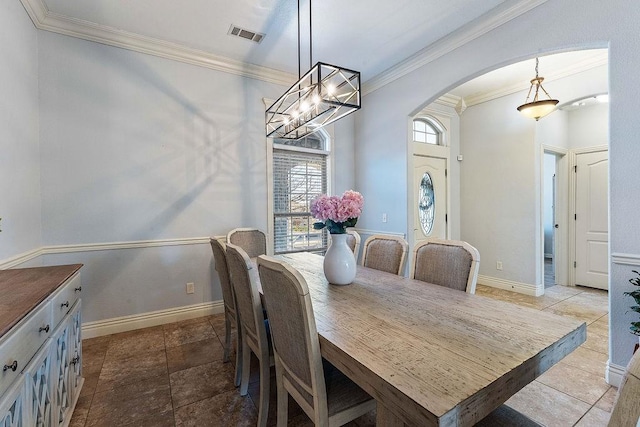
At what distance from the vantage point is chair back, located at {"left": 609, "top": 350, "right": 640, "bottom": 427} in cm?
56

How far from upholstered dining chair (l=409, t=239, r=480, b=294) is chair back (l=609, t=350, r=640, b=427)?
43.8 inches

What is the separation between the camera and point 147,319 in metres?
3.00

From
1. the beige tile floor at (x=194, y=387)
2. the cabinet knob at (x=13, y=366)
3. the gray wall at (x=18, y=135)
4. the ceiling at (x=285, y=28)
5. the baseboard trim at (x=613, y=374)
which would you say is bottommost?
the beige tile floor at (x=194, y=387)

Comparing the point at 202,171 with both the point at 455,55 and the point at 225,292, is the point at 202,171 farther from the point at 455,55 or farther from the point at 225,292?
the point at 455,55

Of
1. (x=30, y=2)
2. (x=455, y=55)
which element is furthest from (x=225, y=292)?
(x=455, y=55)

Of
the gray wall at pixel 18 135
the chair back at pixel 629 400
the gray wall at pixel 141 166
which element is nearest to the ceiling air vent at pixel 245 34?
the gray wall at pixel 141 166

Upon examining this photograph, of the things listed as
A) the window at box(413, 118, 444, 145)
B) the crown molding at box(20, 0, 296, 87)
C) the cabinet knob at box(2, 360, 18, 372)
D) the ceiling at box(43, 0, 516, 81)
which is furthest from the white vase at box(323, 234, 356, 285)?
the window at box(413, 118, 444, 145)

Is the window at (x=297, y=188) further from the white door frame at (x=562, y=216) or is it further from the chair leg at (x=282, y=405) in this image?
the white door frame at (x=562, y=216)

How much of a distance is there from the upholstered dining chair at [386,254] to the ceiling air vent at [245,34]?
2.34 m

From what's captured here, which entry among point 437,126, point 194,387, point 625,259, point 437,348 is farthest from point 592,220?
point 194,387

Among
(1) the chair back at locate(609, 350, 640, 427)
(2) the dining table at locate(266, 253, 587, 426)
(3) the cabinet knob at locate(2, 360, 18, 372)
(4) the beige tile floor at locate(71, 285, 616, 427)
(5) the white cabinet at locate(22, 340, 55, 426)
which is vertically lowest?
(4) the beige tile floor at locate(71, 285, 616, 427)

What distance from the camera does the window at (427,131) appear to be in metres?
4.44

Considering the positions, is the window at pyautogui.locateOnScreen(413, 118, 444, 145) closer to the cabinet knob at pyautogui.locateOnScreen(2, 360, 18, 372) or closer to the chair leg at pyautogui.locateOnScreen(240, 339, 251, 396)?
the chair leg at pyautogui.locateOnScreen(240, 339, 251, 396)

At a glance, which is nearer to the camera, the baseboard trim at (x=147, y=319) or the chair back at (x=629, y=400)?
the chair back at (x=629, y=400)
